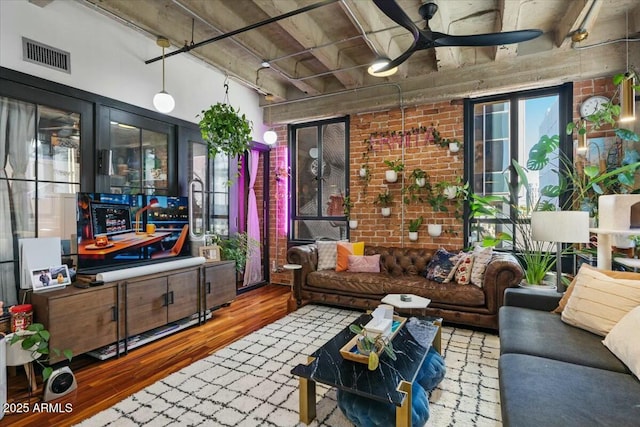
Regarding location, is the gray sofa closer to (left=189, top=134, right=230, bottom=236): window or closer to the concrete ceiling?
the concrete ceiling

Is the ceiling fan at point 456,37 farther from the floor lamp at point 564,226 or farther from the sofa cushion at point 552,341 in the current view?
the sofa cushion at point 552,341

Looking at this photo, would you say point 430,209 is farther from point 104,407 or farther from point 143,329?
point 104,407

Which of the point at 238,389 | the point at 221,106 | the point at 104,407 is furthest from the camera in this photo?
the point at 221,106

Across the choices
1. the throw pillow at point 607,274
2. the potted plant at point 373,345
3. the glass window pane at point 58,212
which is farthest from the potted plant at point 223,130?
the throw pillow at point 607,274

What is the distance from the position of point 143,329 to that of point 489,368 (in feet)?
10.1

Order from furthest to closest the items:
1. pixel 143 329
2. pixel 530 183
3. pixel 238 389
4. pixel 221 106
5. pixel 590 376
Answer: pixel 530 183
pixel 221 106
pixel 143 329
pixel 238 389
pixel 590 376

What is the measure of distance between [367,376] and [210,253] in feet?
9.52

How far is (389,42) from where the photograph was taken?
3.65 meters

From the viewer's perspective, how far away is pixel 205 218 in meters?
4.41

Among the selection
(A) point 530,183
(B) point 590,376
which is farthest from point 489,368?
(A) point 530,183

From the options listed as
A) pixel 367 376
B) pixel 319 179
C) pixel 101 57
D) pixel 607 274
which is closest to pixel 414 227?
pixel 319 179

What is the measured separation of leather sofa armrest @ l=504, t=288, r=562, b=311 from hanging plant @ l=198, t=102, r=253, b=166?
3.24 meters

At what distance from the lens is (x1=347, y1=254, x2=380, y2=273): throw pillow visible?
4.25m

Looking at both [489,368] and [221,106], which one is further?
[221,106]
